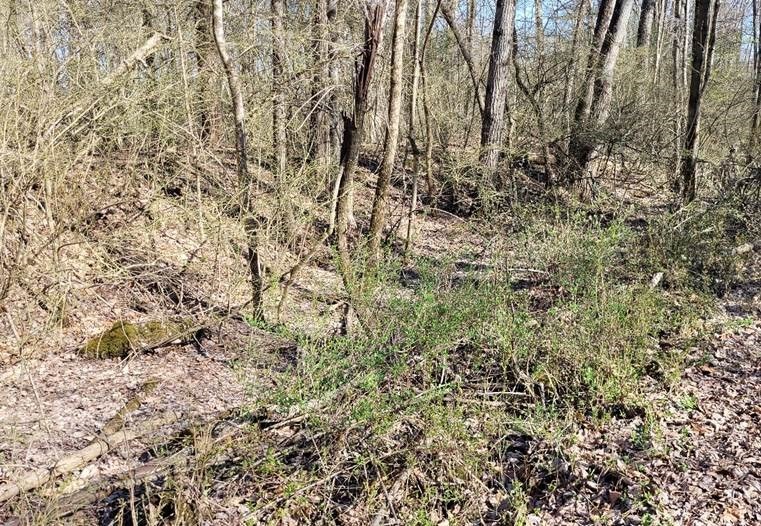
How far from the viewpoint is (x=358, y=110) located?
21.0 feet

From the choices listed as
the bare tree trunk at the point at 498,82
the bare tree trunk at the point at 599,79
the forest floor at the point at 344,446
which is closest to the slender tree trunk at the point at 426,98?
the bare tree trunk at the point at 498,82

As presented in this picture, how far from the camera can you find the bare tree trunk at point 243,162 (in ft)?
18.3

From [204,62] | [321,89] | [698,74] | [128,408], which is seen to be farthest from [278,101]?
[698,74]

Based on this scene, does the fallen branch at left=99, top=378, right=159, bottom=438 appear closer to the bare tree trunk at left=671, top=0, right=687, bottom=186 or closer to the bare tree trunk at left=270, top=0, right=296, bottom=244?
the bare tree trunk at left=270, top=0, right=296, bottom=244

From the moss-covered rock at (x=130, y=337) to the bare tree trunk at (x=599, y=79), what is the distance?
23.8 ft

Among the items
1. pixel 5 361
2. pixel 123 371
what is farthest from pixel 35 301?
pixel 123 371

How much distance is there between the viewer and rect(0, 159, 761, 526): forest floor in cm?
355

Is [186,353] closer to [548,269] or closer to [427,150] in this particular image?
[548,269]

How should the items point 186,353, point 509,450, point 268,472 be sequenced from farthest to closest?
point 186,353 → point 509,450 → point 268,472

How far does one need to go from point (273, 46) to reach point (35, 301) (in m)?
3.90

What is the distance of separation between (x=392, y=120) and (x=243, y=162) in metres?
1.89

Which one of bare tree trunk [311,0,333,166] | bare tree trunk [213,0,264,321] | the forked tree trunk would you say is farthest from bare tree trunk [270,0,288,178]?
the forked tree trunk

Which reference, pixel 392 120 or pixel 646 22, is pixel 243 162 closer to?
pixel 392 120

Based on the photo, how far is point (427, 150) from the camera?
10758mm
